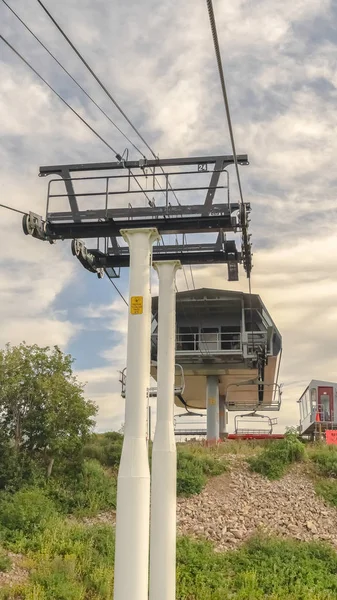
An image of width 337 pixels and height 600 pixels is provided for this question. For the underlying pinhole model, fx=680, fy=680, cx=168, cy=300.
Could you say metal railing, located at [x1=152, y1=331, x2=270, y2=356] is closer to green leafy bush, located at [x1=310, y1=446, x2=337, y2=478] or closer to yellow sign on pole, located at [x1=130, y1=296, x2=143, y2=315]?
green leafy bush, located at [x1=310, y1=446, x2=337, y2=478]

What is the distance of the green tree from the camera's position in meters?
23.0

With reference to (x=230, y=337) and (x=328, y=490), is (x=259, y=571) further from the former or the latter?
(x=230, y=337)

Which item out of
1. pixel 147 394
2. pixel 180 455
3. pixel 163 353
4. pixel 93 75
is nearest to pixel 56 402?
pixel 180 455

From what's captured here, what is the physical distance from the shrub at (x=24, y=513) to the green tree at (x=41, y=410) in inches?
76.3

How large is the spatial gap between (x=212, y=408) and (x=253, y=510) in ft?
42.4

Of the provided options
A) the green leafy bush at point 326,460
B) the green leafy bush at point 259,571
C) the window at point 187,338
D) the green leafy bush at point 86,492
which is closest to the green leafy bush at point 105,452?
the green leafy bush at point 86,492

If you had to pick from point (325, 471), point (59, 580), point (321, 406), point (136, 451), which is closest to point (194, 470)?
point (325, 471)

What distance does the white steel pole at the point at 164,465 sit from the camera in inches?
449

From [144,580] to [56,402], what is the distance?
43.2ft

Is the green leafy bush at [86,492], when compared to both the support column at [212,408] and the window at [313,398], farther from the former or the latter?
the window at [313,398]

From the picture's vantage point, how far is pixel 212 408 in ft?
114

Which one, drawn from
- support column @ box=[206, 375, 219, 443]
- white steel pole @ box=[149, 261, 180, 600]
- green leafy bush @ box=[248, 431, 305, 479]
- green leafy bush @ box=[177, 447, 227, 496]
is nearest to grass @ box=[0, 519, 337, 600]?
green leafy bush @ box=[177, 447, 227, 496]

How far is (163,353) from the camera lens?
1318 centimetres

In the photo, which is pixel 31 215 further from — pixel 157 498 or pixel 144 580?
pixel 144 580
